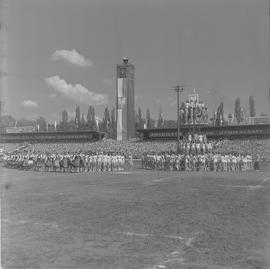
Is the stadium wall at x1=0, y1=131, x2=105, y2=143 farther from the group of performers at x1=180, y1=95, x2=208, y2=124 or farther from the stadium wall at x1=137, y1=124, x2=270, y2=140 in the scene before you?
the group of performers at x1=180, y1=95, x2=208, y2=124

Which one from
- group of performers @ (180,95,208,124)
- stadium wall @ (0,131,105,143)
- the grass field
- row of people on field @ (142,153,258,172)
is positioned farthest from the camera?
stadium wall @ (0,131,105,143)

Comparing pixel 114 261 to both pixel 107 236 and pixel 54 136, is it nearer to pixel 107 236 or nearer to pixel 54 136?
pixel 107 236

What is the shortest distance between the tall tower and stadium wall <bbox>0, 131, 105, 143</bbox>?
4980 millimetres

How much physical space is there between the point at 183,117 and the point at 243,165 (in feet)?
170

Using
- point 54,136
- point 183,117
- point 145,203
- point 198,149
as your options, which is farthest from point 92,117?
point 145,203

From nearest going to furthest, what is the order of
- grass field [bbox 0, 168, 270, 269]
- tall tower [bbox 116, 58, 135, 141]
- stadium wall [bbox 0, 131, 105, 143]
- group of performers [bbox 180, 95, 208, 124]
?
1. grass field [bbox 0, 168, 270, 269]
2. group of performers [bbox 180, 95, 208, 124]
3. stadium wall [bbox 0, 131, 105, 143]
4. tall tower [bbox 116, 58, 135, 141]

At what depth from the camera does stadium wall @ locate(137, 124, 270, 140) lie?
74125 mm

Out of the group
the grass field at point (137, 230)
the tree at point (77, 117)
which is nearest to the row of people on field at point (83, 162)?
the grass field at point (137, 230)

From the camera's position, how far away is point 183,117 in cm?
8550

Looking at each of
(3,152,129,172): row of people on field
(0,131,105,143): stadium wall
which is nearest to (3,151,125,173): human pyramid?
(3,152,129,172): row of people on field

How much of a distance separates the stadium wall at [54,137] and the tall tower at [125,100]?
4980mm

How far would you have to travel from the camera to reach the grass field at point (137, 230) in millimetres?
7207

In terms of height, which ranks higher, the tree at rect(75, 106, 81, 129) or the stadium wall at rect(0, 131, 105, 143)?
the tree at rect(75, 106, 81, 129)

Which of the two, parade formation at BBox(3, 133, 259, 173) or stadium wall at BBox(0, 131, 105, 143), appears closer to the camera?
parade formation at BBox(3, 133, 259, 173)
